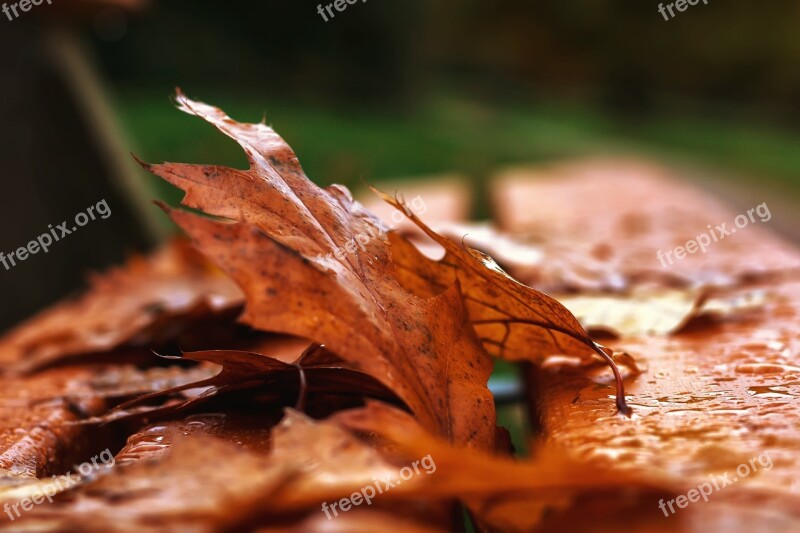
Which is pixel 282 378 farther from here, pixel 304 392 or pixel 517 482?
pixel 517 482

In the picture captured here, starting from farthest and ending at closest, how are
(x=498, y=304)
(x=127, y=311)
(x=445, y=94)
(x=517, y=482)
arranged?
(x=445, y=94), (x=127, y=311), (x=498, y=304), (x=517, y=482)

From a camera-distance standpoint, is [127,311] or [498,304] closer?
[498,304]

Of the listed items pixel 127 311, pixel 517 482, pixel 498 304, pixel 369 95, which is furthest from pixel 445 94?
pixel 517 482

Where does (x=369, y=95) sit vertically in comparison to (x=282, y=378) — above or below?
above

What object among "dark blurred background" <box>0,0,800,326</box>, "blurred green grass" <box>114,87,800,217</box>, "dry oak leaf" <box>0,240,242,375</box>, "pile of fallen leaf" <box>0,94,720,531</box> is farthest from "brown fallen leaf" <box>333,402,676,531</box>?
"blurred green grass" <box>114,87,800,217</box>

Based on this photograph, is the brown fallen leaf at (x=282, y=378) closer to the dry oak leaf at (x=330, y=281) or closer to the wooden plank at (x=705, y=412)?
the dry oak leaf at (x=330, y=281)

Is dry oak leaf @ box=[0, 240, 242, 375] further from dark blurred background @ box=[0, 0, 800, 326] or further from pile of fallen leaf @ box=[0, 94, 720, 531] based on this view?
dark blurred background @ box=[0, 0, 800, 326]

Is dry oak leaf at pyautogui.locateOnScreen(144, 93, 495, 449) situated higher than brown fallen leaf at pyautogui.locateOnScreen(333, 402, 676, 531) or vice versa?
dry oak leaf at pyautogui.locateOnScreen(144, 93, 495, 449)
